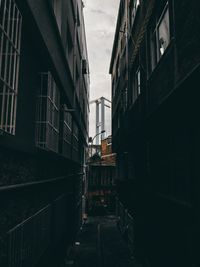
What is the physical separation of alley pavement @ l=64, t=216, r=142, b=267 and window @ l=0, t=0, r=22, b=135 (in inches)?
349

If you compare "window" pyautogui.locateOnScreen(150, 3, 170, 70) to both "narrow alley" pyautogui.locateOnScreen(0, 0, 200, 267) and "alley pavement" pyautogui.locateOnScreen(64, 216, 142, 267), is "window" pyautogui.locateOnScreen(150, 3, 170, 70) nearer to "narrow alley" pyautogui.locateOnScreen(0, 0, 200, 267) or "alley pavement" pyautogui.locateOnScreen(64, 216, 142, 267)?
"narrow alley" pyautogui.locateOnScreen(0, 0, 200, 267)

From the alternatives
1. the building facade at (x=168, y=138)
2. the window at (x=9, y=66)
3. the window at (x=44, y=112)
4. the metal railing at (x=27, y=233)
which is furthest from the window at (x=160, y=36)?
the metal railing at (x=27, y=233)

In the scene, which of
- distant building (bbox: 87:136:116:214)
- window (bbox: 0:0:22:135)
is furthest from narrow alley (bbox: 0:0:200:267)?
distant building (bbox: 87:136:116:214)

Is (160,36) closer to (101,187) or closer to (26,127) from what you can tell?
(26,127)

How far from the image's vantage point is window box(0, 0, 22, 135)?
3.79m

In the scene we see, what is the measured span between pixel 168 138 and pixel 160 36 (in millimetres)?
3021

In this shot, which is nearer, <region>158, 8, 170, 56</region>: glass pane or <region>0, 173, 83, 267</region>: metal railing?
<region>0, 173, 83, 267</region>: metal railing

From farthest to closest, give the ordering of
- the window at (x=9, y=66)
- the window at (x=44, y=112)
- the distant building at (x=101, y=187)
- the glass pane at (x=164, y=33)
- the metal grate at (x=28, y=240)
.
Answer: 1. the distant building at (x=101, y=187)
2. the glass pane at (x=164, y=33)
3. the window at (x=44, y=112)
4. the metal grate at (x=28, y=240)
5. the window at (x=9, y=66)

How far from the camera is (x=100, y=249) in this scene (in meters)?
14.0

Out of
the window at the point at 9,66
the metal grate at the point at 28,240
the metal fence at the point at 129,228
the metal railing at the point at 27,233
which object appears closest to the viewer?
the window at the point at 9,66

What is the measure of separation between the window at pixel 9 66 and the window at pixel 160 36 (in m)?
4.19

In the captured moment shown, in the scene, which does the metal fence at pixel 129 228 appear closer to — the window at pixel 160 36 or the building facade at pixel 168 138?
the building facade at pixel 168 138

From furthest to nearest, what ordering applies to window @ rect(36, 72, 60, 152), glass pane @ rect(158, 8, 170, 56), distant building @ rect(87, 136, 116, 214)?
1. distant building @ rect(87, 136, 116, 214)
2. glass pane @ rect(158, 8, 170, 56)
3. window @ rect(36, 72, 60, 152)

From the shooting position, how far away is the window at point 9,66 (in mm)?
3793
